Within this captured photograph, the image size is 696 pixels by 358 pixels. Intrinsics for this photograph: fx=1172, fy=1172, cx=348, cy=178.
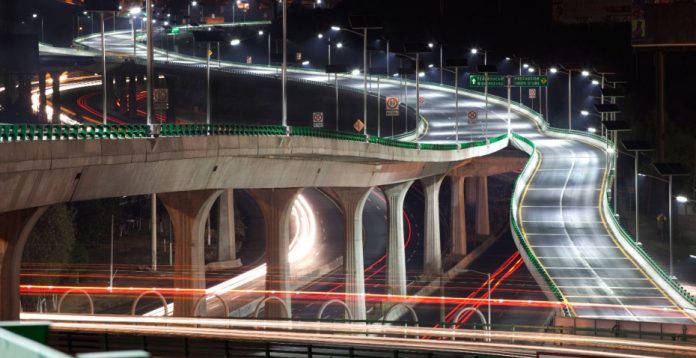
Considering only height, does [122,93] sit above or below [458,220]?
above

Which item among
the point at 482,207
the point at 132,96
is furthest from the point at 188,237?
the point at 132,96

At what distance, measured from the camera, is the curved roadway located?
64188 millimetres

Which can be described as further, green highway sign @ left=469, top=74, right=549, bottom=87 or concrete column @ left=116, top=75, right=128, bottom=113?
concrete column @ left=116, top=75, right=128, bottom=113

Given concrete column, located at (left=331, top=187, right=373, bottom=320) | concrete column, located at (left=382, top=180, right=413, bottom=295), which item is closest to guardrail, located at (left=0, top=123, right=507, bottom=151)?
concrete column, located at (left=331, top=187, right=373, bottom=320)

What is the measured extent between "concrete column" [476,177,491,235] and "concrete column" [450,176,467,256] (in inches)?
377

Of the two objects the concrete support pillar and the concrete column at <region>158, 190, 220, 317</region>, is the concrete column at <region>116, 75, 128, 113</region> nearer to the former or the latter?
the concrete support pillar

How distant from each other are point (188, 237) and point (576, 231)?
1332 inches

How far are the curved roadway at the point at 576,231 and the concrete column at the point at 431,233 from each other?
8076 millimetres

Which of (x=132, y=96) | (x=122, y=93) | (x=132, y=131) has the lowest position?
(x=132, y=96)

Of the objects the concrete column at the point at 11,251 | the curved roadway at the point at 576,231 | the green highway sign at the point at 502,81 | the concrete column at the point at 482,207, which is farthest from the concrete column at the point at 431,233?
the concrete column at the point at 11,251

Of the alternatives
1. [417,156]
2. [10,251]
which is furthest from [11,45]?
[10,251]

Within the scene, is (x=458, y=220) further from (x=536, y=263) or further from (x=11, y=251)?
(x=11, y=251)

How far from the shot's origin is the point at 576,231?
283ft

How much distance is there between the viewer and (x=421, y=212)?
159 m
